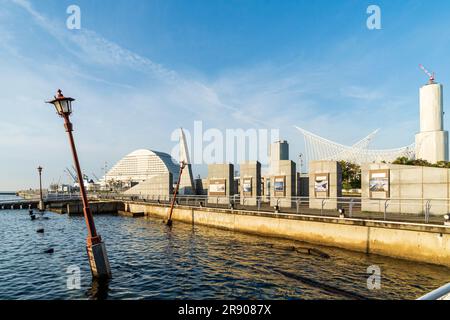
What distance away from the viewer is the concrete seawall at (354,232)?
51.8 ft

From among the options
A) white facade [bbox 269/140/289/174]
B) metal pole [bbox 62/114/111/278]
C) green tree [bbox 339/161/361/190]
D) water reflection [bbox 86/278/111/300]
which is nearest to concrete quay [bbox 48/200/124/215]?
metal pole [bbox 62/114/111/278]

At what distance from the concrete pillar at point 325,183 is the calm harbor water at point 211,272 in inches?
267

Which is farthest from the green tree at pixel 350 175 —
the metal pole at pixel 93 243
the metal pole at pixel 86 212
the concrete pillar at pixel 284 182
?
the metal pole at pixel 86 212

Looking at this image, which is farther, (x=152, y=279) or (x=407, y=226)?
(x=407, y=226)

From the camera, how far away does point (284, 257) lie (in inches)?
682

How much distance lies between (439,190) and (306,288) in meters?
15.2

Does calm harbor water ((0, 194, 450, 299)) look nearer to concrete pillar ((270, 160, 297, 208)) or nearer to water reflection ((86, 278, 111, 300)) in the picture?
water reflection ((86, 278, 111, 300))

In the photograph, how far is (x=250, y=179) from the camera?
35.5 m

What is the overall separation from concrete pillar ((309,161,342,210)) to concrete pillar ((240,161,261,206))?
8.27 meters

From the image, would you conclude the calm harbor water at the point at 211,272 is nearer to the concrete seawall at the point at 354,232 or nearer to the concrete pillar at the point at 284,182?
the concrete seawall at the point at 354,232

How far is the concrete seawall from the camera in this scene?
15.8m
